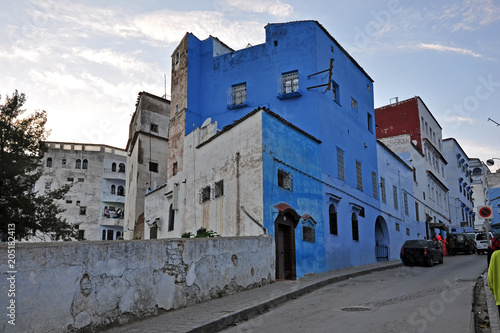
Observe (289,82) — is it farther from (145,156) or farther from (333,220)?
(145,156)

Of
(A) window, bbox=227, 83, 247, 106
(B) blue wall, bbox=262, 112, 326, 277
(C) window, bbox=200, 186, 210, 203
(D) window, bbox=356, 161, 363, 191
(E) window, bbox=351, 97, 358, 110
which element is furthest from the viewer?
(E) window, bbox=351, 97, 358, 110

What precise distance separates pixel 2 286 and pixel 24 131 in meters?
23.1

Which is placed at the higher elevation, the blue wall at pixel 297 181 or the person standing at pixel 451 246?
the blue wall at pixel 297 181

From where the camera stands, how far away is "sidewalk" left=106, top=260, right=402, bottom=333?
7867mm

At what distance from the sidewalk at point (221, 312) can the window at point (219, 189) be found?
18.4 ft

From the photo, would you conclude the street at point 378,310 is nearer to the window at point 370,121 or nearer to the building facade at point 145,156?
the window at point 370,121

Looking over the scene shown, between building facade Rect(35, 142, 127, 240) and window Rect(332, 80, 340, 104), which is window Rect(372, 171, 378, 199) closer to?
window Rect(332, 80, 340, 104)

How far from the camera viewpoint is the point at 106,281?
7.91 metres

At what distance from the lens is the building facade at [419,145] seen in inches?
1416

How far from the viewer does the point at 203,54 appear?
26.2 metres

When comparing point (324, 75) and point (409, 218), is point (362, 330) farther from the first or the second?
point (409, 218)

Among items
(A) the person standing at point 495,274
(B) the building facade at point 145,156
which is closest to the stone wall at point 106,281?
(A) the person standing at point 495,274

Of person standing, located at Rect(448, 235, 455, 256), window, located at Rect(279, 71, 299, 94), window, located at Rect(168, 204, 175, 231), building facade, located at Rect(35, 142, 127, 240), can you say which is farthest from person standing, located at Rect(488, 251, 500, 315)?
building facade, located at Rect(35, 142, 127, 240)

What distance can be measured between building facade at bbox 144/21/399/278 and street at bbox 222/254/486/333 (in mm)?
4086
